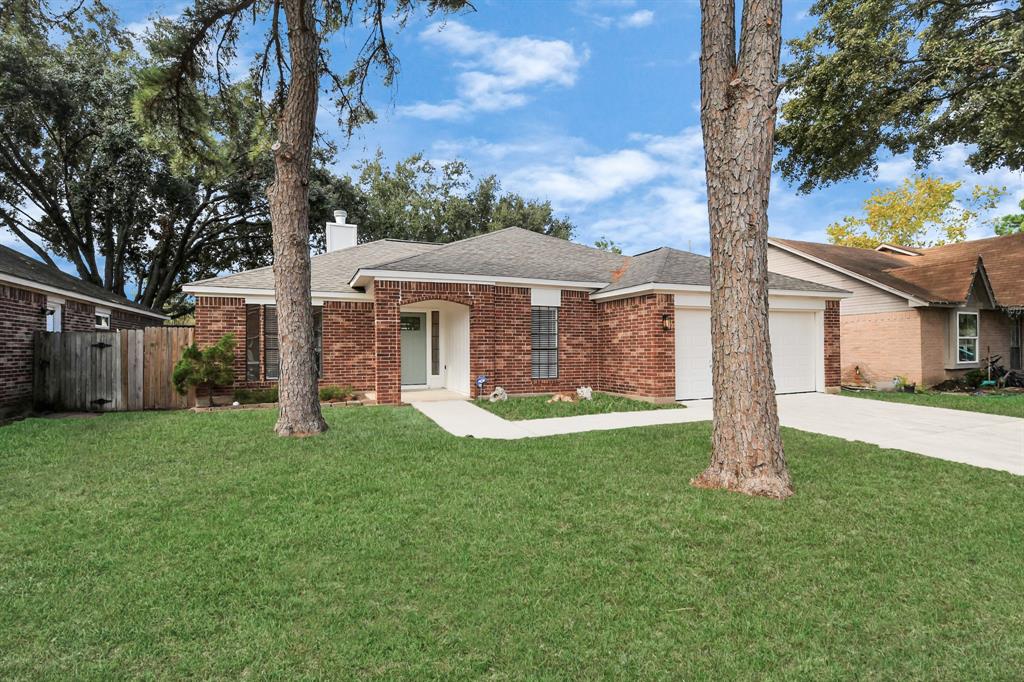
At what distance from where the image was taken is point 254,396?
1167cm

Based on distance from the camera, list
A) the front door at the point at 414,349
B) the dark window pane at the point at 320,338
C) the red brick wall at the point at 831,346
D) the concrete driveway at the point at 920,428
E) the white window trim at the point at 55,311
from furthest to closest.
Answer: the front door at the point at 414,349 < the red brick wall at the point at 831,346 < the dark window pane at the point at 320,338 < the white window trim at the point at 55,311 < the concrete driveway at the point at 920,428

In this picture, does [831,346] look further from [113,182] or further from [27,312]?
[113,182]

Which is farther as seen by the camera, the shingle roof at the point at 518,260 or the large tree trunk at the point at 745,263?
the shingle roof at the point at 518,260

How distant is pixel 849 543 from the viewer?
145 inches

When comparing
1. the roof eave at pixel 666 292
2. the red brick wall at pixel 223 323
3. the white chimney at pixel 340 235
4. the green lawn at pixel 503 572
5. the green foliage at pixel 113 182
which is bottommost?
the green lawn at pixel 503 572

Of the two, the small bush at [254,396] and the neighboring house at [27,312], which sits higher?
the neighboring house at [27,312]

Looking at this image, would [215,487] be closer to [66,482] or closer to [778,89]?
[66,482]

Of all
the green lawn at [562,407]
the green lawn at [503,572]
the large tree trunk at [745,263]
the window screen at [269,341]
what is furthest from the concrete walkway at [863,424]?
the window screen at [269,341]

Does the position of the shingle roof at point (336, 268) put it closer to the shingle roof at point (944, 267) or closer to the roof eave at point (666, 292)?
the roof eave at point (666, 292)

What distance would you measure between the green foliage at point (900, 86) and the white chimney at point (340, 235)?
46.0 ft

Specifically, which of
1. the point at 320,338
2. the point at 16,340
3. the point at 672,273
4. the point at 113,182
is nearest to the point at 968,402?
the point at 672,273

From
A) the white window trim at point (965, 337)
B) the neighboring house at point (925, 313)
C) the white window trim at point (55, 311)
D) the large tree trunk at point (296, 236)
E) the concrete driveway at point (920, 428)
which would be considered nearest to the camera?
the concrete driveway at point (920, 428)

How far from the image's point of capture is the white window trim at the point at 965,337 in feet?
51.4

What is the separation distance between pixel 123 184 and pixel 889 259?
2871 cm
